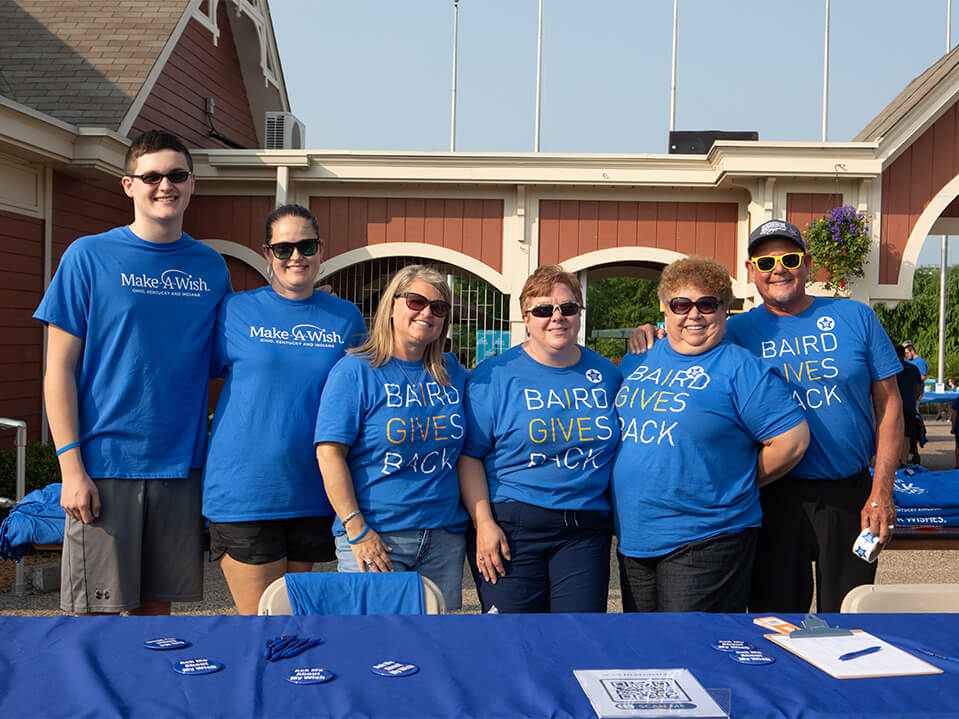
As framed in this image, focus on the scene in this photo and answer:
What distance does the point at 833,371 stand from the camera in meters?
3.07

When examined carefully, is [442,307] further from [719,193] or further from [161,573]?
[719,193]

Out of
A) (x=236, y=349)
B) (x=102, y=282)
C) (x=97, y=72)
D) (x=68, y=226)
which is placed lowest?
(x=236, y=349)

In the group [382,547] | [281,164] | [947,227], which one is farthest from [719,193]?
[382,547]

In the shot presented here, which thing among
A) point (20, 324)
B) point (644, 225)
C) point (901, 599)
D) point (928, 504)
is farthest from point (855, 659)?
point (20, 324)

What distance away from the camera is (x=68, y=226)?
8.91m

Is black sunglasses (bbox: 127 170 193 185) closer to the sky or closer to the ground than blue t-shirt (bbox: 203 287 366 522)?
closer to the sky

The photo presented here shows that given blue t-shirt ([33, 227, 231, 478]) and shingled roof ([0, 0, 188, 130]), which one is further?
shingled roof ([0, 0, 188, 130])

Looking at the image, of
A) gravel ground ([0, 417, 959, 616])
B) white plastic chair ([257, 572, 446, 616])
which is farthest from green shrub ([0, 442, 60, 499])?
white plastic chair ([257, 572, 446, 616])

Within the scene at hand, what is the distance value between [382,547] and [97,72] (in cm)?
914

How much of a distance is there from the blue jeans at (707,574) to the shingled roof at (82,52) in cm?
846

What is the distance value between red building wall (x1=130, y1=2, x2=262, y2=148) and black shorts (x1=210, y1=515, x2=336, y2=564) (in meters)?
7.97

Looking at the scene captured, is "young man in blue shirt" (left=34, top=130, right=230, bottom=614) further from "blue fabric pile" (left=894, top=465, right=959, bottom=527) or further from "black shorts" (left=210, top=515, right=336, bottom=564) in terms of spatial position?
"blue fabric pile" (left=894, top=465, right=959, bottom=527)

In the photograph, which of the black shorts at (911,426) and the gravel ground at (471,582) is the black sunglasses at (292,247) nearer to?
the gravel ground at (471,582)

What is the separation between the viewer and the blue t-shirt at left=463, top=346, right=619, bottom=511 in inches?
112
